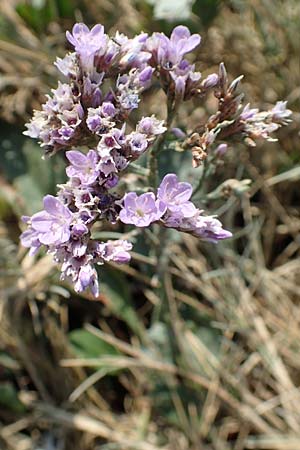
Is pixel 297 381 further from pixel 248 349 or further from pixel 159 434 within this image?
pixel 159 434

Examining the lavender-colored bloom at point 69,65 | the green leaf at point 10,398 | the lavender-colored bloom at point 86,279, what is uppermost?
the lavender-colored bloom at point 69,65

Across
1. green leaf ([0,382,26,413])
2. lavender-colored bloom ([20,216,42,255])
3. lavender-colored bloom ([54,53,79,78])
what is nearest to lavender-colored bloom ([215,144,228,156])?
lavender-colored bloom ([54,53,79,78])

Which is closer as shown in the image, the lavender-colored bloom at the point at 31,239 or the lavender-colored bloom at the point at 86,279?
the lavender-colored bloom at the point at 86,279

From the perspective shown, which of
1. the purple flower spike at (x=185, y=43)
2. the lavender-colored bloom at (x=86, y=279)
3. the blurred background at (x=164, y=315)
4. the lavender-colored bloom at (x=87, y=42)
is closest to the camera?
the lavender-colored bloom at (x=86, y=279)

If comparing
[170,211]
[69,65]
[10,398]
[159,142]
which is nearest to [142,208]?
[170,211]

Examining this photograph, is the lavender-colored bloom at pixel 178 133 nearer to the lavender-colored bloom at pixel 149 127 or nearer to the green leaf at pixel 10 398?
the lavender-colored bloom at pixel 149 127

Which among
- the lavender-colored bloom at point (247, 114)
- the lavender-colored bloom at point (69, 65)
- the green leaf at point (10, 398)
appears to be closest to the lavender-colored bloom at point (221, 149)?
the lavender-colored bloom at point (247, 114)

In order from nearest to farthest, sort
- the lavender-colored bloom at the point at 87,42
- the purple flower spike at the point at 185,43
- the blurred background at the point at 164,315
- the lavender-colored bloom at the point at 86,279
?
the lavender-colored bloom at the point at 86,279 < the lavender-colored bloom at the point at 87,42 < the purple flower spike at the point at 185,43 < the blurred background at the point at 164,315

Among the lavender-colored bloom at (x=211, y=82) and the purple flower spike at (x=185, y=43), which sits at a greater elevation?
the purple flower spike at (x=185, y=43)

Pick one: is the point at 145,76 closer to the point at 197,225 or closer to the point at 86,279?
the point at 197,225
